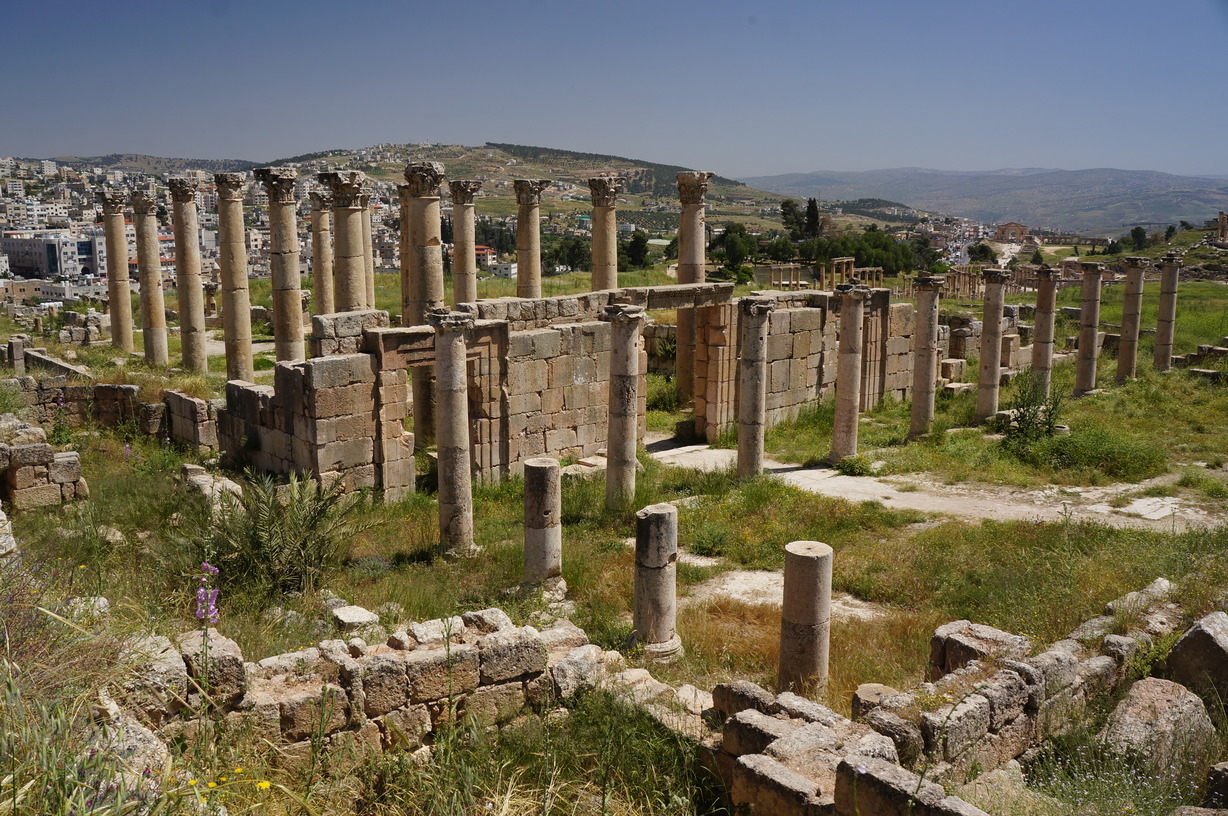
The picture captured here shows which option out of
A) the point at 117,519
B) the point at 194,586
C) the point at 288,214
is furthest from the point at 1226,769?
the point at 288,214

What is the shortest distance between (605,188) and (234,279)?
8.60m

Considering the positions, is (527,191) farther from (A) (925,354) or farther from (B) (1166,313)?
(B) (1166,313)

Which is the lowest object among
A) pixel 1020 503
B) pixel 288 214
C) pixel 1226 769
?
pixel 1020 503

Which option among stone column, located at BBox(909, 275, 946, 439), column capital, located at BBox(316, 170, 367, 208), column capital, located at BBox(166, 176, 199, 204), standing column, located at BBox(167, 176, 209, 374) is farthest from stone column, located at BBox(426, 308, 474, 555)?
column capital, located at BBox(166, 176, 199, 204)

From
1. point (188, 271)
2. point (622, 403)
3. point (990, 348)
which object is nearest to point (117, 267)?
point (188, 271)

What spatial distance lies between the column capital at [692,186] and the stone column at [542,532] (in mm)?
11296

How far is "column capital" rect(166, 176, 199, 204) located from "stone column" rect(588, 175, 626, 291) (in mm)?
9833

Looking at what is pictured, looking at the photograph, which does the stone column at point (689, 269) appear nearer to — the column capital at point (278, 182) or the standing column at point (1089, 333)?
the column capital at point (278, 182)

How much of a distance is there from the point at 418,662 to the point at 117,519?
25.8ft

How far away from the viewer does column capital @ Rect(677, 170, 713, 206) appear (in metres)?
21.4

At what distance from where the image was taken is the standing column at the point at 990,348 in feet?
67.5

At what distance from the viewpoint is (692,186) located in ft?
70.8

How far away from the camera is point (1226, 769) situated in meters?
6.07

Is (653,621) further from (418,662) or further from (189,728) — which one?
(189,728)
